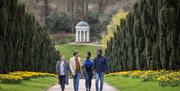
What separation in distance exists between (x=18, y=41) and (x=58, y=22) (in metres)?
69.3

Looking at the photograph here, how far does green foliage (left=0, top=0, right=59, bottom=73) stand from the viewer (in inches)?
1133

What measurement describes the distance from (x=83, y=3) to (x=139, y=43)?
2832 inches

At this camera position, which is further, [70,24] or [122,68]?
[70,24]

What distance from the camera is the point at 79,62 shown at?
23.5 metres

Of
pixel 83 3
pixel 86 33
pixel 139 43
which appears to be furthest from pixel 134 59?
pixel 83 3

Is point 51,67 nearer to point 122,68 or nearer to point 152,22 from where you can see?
point 122,68

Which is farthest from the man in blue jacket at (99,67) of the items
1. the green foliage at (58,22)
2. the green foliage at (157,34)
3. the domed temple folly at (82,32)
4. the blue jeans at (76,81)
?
the green foliage at (58,22)

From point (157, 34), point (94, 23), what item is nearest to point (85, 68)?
point (157, 34)

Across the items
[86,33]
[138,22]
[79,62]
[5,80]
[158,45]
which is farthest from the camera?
[86,33]

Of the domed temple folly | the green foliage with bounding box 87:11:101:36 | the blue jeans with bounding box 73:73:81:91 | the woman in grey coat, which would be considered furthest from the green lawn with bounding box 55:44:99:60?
the blue jeans with bounding box 73:73:81:91

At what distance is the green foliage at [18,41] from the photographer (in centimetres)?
2877

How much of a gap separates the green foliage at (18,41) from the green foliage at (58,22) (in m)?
53.3

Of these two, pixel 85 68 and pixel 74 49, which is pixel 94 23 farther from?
pixel 85 68

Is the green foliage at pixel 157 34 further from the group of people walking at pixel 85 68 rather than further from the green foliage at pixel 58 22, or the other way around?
the green foliage at pixel 58 22
